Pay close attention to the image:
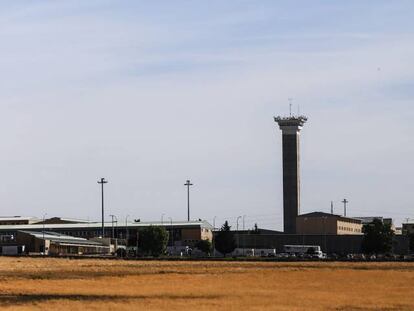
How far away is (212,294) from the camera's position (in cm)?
6788

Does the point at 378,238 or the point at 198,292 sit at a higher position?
the point at 378,238

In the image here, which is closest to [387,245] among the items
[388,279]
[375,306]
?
[388,279]

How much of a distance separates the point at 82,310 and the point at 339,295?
24.5m

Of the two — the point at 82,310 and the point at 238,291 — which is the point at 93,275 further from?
the point at 82,310

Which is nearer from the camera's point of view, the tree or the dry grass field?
the dry grass field

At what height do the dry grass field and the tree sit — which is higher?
the tree

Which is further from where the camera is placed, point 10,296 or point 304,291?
point 304,291

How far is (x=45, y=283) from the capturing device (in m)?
79.1

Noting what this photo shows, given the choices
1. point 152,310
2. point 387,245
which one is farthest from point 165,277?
point 387,245

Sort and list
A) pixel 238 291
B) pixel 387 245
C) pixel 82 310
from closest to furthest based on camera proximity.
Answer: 1. pixel 82 310
2. pixel 238 291
3. pixel 387 245

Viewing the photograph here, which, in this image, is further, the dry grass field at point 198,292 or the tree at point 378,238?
the tree at point 378,238

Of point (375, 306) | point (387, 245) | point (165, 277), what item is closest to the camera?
point (375, 306)

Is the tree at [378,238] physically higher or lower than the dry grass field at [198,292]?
higher

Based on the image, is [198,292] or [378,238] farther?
[378,238]
